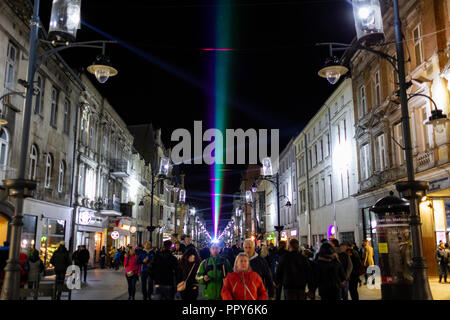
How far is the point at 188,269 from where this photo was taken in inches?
394

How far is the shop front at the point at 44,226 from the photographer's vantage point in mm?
21391

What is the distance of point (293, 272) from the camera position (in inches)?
318

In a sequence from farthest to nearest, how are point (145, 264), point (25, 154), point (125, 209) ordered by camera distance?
point (125, 209) → point (145, 264) → point (25, 154)

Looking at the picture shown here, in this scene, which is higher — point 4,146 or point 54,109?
point 54,109

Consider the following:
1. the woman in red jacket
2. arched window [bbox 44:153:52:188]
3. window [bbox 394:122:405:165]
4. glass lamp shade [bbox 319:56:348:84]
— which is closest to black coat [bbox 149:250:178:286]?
the woman in red jacket

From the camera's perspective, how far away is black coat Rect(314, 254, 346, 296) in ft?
27.5

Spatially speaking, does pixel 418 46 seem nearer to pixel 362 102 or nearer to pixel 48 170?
pixel 362 102

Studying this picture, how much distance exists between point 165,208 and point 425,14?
2228 inches

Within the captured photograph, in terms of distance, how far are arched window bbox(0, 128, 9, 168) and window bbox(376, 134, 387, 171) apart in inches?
774

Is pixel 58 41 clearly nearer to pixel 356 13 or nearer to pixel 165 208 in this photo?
pixel 356 13

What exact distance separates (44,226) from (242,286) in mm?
20363

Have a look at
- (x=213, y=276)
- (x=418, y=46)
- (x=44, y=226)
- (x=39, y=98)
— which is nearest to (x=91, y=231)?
(x=44, y=226)

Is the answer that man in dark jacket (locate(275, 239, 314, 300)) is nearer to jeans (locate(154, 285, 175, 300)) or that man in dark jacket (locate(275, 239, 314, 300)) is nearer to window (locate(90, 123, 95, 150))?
jeans (locate(154, 285, 175, 300))
